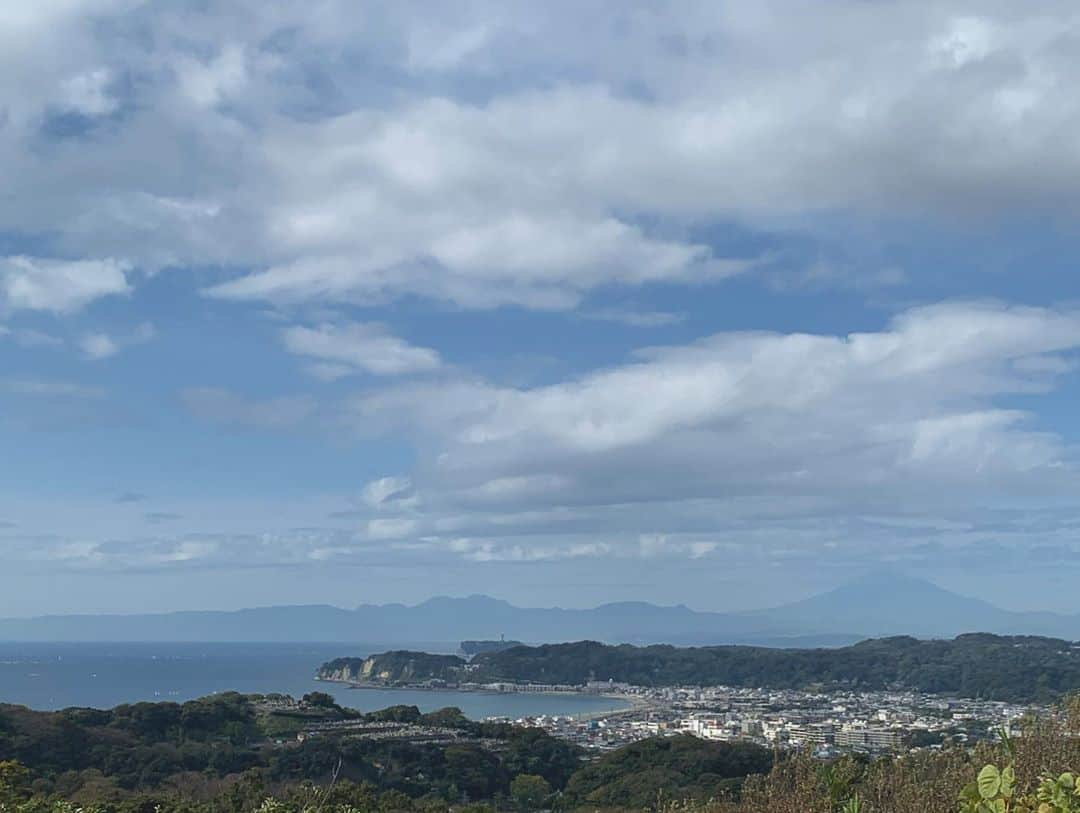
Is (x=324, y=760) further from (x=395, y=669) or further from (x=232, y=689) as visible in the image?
(x=395, y=669)

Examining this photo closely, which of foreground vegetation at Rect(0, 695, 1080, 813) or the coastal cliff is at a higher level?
foreground vegetation at Rect(0, 695, 1080, 813)

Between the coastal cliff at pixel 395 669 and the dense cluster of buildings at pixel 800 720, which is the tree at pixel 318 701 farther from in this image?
the coastal cliff at pixel 395 669

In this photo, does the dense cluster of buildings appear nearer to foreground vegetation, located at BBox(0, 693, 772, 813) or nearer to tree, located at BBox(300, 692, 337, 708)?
foreground vegetation, located at BBox(0, 693, 772, 813)

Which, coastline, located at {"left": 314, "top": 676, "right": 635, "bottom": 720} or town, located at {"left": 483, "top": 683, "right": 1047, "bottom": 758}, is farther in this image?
coastline, located at {"left": 314, "top": 676, "right": 635, "bottom": 720}

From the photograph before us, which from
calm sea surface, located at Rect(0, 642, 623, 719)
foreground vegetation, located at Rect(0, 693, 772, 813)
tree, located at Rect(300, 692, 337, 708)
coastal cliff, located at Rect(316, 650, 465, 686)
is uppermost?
tree, located at Rect(300, 692, 337, 708)

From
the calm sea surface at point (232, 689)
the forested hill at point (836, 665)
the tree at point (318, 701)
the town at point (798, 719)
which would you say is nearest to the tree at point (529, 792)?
the town at point (798, 719)

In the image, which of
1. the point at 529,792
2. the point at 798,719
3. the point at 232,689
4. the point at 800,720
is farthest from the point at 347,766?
the point at 232,689

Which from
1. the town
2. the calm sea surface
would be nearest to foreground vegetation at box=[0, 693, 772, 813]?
the town

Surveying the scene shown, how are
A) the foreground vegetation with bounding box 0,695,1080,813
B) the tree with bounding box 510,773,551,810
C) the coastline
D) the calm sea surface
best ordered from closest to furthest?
the foreground vegetation with bounding box 0,695,1080,813 < the tree with bounding box 510,773,551,810 < the calm sea surface < the coastline
